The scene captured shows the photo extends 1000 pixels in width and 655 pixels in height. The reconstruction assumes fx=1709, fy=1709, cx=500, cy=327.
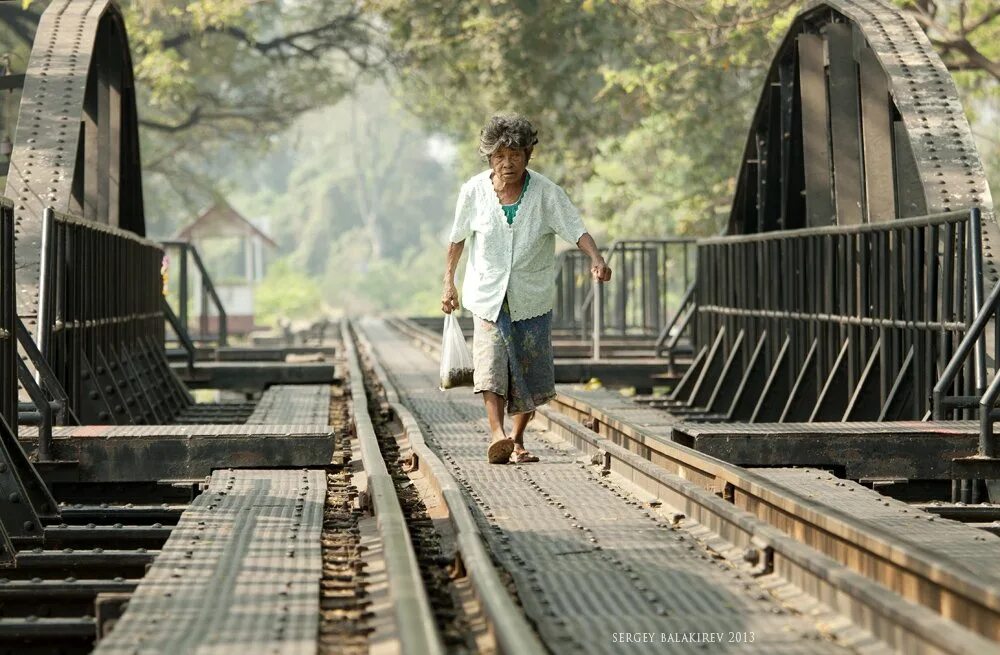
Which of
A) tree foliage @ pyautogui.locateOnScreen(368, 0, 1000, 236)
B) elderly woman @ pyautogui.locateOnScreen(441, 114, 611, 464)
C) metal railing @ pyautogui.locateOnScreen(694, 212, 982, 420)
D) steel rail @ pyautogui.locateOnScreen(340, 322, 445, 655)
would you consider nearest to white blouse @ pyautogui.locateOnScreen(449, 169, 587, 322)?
elderly woman @ pyautogui.locateOnScreen(441, 114, 611, 464)

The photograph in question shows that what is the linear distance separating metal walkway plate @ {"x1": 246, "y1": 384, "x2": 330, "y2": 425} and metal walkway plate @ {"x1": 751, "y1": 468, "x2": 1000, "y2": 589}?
3.84 metres

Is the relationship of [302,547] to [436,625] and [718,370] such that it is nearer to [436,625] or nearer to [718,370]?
[436,625]

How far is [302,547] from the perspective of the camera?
620 centimetres

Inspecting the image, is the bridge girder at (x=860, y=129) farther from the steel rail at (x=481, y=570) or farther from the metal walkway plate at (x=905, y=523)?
the steel rail at (x=481, y=570)

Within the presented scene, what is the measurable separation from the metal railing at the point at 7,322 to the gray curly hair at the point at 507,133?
2433 mm

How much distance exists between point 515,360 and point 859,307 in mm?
3002

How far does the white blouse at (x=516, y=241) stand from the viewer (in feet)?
29.9

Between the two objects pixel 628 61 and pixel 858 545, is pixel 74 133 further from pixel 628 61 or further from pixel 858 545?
pixel 628 61

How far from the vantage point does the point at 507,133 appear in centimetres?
884

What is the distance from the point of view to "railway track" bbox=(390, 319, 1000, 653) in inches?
181

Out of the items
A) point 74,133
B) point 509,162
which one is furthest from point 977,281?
point 74,133

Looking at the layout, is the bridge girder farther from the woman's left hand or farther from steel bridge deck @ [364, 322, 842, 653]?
steel bridge deck @ [364, 322, 842, 653]

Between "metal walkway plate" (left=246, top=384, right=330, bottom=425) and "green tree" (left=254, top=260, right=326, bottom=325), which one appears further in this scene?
"green tree" (left=254, top=260, right=326, bottom=325)

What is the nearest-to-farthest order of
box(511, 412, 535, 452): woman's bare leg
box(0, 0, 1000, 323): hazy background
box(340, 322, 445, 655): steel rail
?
1. box(340, 322, 445, 655): steel rail
2. box(511, 412, 535, 452): woman's bare leg
3. box(0, 0, 1000, 323): hazy background
